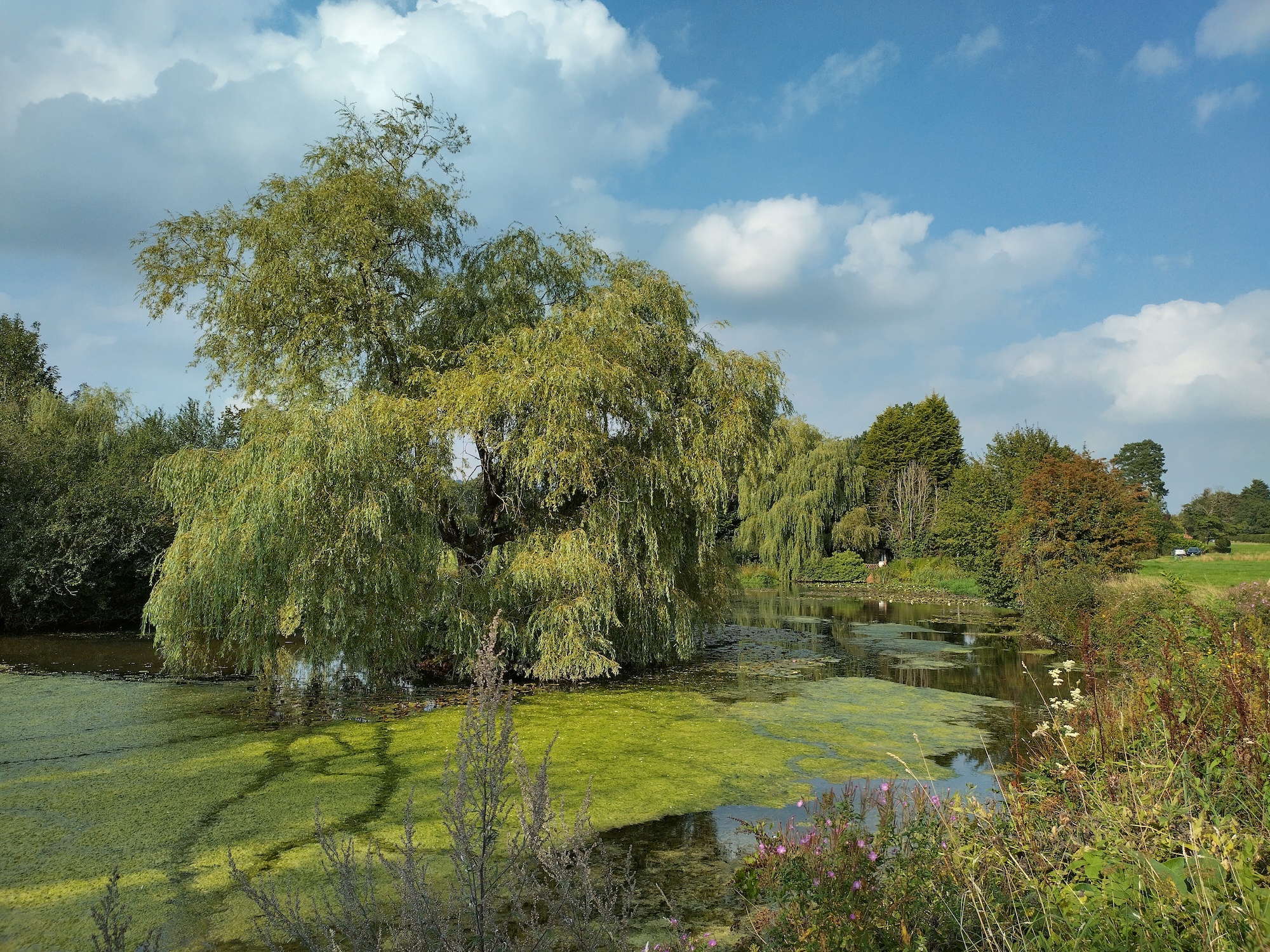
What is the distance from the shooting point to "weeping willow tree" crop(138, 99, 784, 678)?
10.2 metres

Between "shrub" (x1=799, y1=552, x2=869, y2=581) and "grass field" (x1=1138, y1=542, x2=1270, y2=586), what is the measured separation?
10.6 meters

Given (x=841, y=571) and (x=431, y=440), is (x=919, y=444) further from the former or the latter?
(x=431, y=440)

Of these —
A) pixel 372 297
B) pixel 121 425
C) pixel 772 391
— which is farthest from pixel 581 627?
pixel 121 425

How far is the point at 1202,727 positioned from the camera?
395 centimetres

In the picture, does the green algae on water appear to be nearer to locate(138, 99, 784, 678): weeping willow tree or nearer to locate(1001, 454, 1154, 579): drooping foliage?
locate(138, 99, 784, 678): weeping willow tree

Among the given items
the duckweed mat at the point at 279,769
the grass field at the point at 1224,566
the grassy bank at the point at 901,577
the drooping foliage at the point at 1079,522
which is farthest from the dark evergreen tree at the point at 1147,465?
the duckweed mat at the point at 279,769

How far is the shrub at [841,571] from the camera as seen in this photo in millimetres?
34500

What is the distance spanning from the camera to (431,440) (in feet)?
36.7

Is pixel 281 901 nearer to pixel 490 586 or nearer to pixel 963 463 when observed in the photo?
pixel 490 586

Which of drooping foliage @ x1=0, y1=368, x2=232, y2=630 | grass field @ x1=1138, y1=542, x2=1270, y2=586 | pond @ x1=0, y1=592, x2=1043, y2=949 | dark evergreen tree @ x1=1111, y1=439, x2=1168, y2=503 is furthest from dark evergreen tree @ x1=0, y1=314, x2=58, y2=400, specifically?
dark evergreen tree @ x1=1111, y1=439, x2=1168, y2=503

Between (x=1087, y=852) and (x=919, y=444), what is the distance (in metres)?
41.1

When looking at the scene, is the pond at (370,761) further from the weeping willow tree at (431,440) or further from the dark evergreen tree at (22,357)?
the dark evergreen tree at (22,357)

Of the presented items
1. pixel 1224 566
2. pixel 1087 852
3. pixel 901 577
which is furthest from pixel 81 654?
pixel 1224 566

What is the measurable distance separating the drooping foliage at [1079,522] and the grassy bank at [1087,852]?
1408cm
